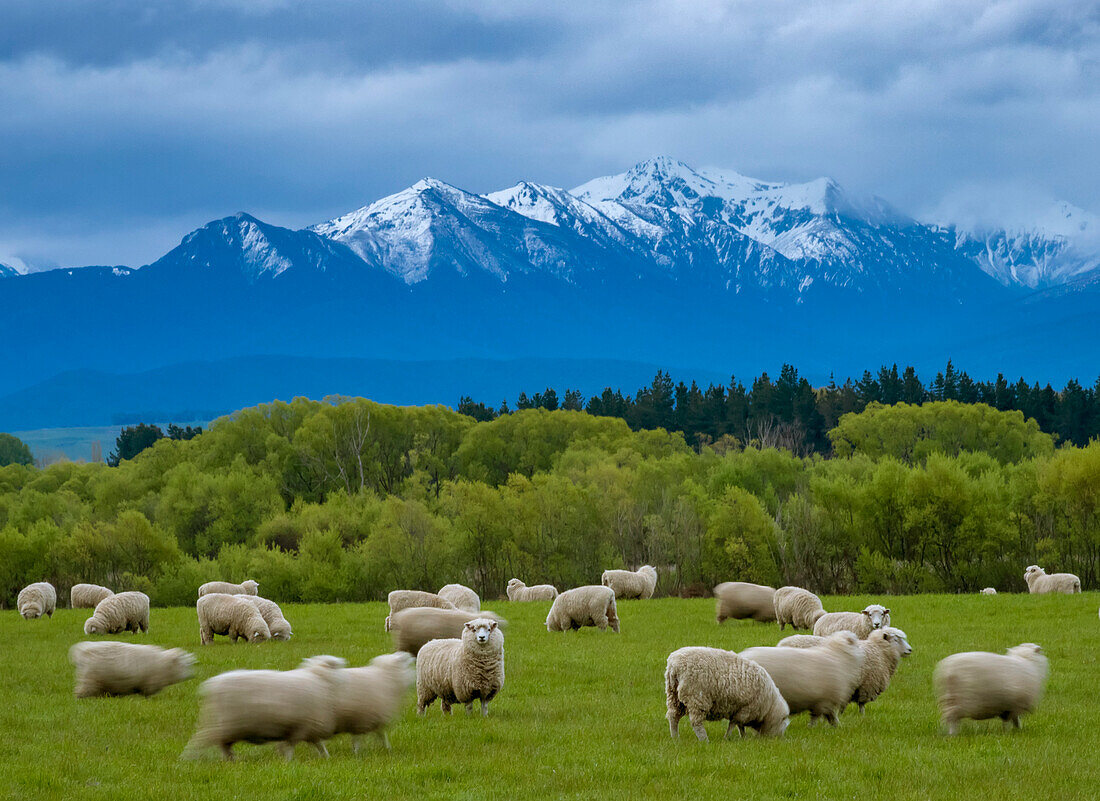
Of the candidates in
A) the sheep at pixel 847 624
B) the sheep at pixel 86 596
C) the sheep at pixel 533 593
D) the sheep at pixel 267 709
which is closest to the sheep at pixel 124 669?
the sheep at pixel 267 709

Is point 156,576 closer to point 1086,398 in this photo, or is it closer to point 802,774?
point 802,774

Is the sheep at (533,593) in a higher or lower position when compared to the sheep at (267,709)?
lower

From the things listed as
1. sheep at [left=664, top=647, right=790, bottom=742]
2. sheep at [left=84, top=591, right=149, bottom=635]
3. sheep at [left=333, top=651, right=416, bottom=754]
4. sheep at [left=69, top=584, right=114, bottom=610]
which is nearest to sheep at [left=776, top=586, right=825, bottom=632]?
sheep at [left=664, top=647, right=790, bottom=742]

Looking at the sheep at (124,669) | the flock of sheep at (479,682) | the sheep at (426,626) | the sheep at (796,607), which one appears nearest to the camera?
the flock of sheep at (479,682)

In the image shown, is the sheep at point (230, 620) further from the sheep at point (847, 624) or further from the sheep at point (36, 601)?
the sheep at point (36, 601)

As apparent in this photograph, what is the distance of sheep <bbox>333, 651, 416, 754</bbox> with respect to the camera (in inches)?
520

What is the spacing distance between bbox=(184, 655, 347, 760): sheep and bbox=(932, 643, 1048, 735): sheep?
7.92 metres

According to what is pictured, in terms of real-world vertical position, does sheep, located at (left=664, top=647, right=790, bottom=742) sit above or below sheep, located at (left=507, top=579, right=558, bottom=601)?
above

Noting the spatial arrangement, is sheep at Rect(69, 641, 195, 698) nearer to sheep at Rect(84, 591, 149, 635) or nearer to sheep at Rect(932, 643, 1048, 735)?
sheep at Rect(84, 591, 149, 635)

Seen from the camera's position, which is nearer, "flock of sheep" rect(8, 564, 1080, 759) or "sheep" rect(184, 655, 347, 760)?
"sheep" rect(184, 655, 347, 760)

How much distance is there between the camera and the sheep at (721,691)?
541 inches

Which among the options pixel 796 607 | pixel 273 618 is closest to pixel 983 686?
pixel 796 607

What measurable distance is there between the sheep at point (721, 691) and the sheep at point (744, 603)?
55.5ft

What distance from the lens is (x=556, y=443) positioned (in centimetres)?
10256
